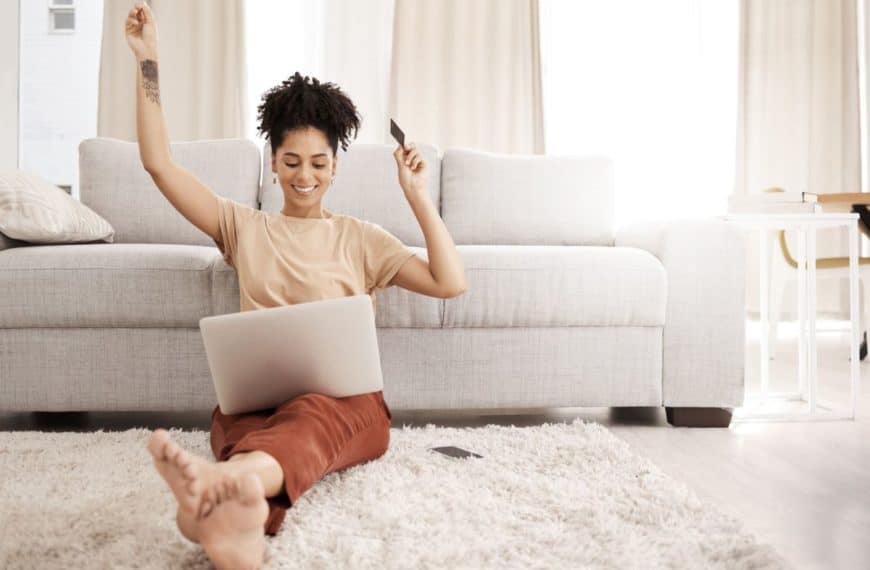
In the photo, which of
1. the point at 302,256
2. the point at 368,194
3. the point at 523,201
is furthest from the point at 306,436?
the point at 523,201

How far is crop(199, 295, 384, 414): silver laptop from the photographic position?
1.25 meters

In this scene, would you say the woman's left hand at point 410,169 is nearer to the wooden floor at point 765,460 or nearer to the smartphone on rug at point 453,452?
the smartphone on rug at point 453,452

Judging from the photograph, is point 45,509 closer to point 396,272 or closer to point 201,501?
point 201,501

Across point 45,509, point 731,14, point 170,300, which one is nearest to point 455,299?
point 170,300

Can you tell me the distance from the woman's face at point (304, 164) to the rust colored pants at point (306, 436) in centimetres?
44

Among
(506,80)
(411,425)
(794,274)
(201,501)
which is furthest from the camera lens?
(506,80)

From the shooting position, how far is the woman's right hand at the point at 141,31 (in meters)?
1.42

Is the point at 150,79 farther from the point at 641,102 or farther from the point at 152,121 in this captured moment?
the point at 641,102

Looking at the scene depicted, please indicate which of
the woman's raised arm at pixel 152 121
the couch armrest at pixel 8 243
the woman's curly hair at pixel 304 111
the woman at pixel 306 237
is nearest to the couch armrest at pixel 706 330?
the woman at pixel 306 237

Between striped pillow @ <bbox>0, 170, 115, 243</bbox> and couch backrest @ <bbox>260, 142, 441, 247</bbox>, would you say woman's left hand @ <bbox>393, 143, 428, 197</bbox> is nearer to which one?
couch backrest @ <bbox>260, 142, 441, 247</bbox>

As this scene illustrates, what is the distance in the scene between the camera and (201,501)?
875mm

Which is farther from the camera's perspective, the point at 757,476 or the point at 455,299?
the point at 455,299

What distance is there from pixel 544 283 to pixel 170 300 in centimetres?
95

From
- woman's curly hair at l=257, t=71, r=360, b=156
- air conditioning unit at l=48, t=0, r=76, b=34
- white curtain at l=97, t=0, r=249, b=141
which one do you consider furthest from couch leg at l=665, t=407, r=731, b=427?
air conditioning unit at l=48, t=0, r=76, b=34
